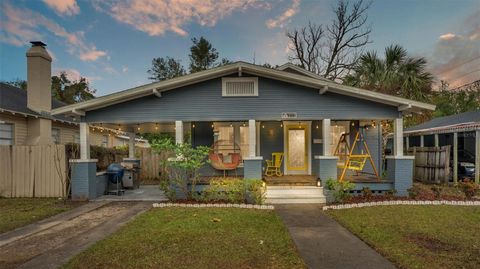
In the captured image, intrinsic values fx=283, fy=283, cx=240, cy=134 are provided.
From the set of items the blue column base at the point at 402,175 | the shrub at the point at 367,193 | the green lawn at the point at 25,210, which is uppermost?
the blue column base at the point at 402,175

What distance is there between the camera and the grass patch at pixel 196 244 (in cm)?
412

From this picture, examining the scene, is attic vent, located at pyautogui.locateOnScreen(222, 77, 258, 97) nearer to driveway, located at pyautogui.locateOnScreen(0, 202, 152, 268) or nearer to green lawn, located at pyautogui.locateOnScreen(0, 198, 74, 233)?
driveway, located at pyautogui.locateOnScreen(0, 202, 152, 268)

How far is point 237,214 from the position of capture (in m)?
7.13

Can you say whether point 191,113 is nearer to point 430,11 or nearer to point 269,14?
point 269,14

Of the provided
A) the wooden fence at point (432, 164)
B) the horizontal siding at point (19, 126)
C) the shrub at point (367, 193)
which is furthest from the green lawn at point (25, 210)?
the wooden fence at point (432, 164)

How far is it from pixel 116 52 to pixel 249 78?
13.3 metres

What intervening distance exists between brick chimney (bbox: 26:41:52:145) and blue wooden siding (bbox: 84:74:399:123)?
5.61m

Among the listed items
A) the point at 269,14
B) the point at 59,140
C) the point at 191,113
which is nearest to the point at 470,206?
the point at 191,113

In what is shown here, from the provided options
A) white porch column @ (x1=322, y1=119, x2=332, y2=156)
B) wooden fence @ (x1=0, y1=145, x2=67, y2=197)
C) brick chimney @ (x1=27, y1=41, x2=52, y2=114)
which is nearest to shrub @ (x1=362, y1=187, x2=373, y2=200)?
white porch column @ (x1=322, y1=119, x2=332, y2=156)

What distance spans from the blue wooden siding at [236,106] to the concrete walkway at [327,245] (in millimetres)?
3659

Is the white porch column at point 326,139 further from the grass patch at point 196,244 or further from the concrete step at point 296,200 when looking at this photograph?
the grass patch at point 196,244

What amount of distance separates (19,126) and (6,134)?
708 mm

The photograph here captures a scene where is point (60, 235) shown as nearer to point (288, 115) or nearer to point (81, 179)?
point (81, 179)

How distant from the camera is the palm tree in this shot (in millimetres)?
13923
